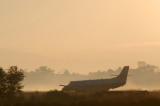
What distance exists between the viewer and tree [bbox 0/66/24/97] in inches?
2383

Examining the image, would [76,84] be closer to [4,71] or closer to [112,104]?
[4,71]

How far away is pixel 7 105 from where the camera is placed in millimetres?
41438

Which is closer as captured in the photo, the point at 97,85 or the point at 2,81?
the point at 2,81

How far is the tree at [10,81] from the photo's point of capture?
60.5m

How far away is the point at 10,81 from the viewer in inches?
2424

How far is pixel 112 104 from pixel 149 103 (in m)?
4.09

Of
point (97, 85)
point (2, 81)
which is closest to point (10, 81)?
point (2, 81)

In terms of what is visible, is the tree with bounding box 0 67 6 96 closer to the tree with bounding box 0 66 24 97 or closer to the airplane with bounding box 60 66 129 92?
the tree with bounding box 0 66 24 97

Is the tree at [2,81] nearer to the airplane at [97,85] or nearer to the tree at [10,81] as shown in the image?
the tree at [10,81]

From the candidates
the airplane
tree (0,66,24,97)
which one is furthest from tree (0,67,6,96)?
the airplane

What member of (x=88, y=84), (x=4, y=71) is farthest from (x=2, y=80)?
(x=88, y=84)

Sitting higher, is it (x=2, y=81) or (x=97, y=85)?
(x=2, y=81)

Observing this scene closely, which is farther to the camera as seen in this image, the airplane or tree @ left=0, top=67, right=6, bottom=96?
the airplane

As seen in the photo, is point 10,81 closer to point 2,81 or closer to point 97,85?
point 2,81
